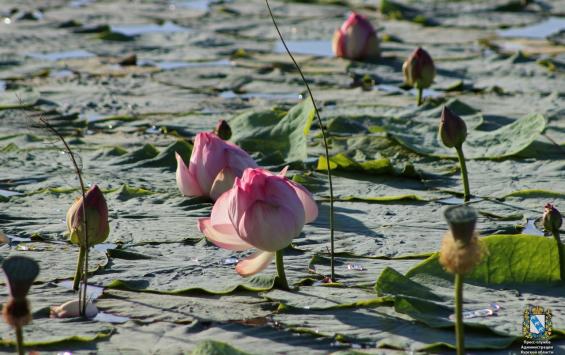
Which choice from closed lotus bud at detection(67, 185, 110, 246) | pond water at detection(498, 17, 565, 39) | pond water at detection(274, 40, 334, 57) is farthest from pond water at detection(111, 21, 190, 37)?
closed lotus bud at detection(67, 185, 110, 246)

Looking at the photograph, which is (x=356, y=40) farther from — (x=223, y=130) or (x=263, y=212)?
(x=263, y=212)

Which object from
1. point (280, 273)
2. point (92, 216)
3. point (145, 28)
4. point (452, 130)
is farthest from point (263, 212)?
point (145, 28)

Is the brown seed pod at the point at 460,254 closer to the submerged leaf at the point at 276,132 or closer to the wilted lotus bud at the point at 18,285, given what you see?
the wilted lotus bud at the point at 18,285

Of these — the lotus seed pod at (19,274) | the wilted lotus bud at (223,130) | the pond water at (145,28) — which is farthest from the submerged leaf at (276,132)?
the pond water at (145,28)

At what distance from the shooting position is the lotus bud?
169 cm

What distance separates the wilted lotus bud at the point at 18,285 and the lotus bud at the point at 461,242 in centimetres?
67

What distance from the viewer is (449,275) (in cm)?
255

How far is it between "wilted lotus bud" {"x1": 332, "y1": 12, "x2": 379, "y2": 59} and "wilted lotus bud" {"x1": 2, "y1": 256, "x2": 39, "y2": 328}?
410 cm

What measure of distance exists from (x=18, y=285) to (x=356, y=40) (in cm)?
417

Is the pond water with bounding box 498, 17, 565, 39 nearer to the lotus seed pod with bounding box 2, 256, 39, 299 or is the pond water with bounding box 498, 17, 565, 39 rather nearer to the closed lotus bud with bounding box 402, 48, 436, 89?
the closed lotus bud with bounding box 402, 48, 436, 89

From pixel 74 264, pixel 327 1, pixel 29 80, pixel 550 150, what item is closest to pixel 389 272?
pixel 74 264

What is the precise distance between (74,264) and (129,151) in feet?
4.04

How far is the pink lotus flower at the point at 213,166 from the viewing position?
326 cm

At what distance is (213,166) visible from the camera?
3.29m
